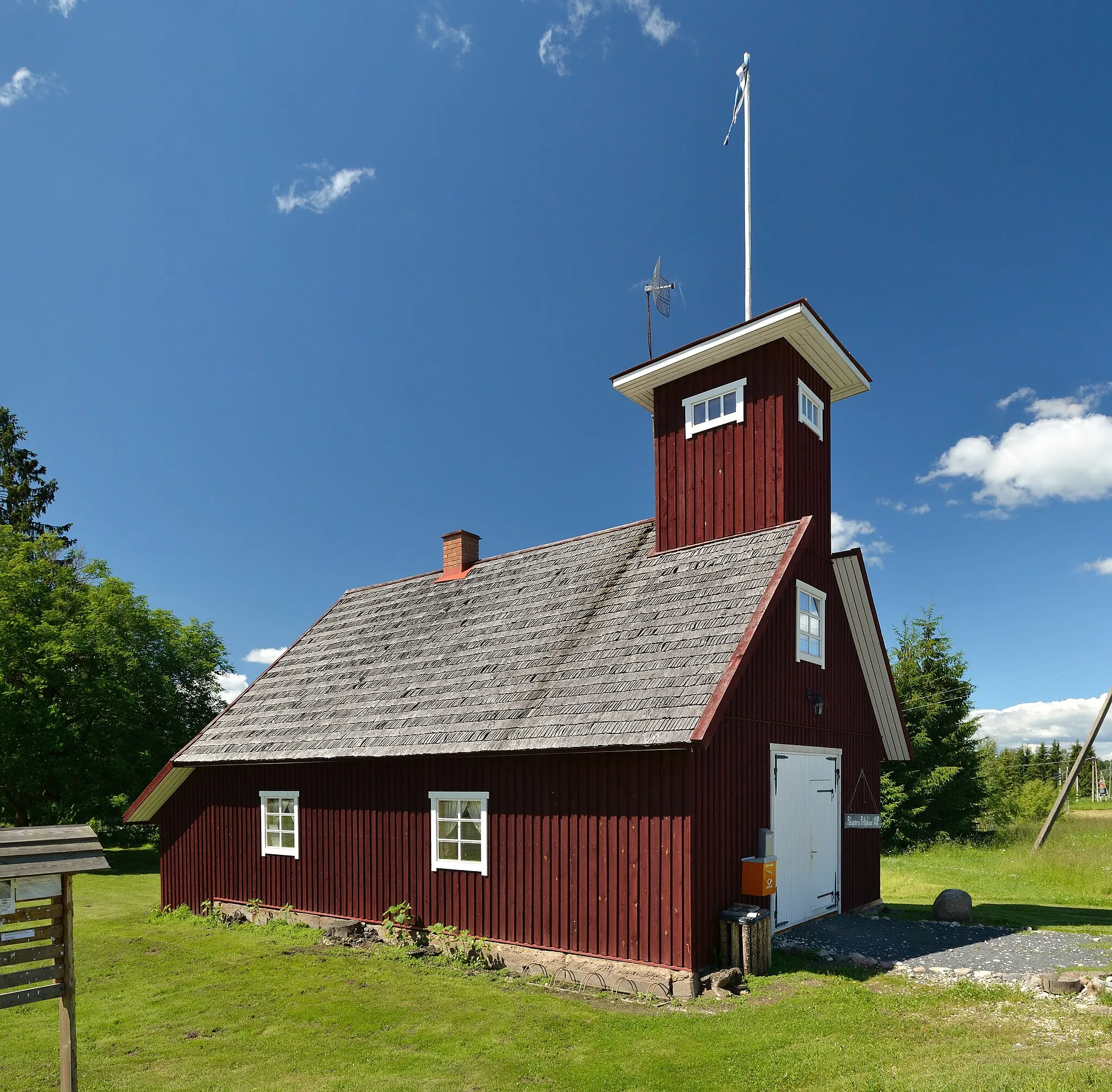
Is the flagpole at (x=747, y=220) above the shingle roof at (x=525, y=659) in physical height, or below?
above

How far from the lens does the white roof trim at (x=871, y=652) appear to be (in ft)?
47.4

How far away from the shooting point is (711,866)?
1031 cm

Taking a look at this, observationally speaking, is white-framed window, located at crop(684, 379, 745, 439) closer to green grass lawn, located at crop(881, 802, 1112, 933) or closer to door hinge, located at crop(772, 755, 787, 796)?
door hinge, located at crop(772, 755, 787, 796)

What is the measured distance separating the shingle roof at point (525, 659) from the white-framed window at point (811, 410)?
232cm

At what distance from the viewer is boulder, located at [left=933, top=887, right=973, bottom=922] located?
44.7 feet

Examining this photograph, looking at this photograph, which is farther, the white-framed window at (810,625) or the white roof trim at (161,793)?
the white roof trim at (161,793)

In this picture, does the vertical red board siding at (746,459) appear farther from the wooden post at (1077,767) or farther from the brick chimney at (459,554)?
the wooden post at (1077,767)

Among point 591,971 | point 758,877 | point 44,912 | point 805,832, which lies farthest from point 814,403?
→ point 44,912

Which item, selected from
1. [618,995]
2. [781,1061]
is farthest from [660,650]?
[781,1061]

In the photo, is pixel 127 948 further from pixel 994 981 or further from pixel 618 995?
pixel 994 981

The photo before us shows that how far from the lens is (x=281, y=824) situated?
49.3 ft

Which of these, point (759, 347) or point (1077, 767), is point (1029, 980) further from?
point (1077, 767)

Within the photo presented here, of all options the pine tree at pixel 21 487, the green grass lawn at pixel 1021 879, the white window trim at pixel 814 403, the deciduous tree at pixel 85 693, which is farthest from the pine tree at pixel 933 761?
the pine tree at pixel 21 487

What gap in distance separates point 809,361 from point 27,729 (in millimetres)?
24939
